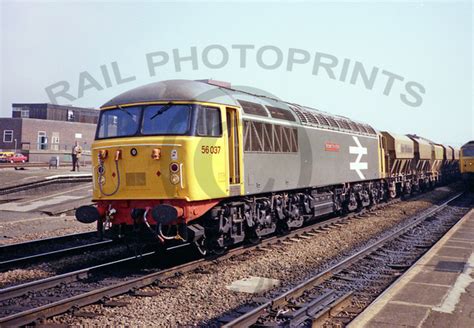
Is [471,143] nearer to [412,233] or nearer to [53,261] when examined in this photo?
[412,233]

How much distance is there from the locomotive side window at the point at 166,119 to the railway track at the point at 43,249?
303 cm

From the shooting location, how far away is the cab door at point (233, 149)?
10742 millimetres

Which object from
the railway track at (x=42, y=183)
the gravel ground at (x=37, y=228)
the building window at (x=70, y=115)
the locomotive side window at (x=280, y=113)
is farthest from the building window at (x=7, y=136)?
the locomotive side window at (x=280, y=113)

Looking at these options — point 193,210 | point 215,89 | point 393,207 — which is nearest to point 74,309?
point 193,210

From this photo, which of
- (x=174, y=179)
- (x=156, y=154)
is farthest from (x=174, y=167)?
(x=156, y=154)

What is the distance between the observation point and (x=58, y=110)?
60.1 metres

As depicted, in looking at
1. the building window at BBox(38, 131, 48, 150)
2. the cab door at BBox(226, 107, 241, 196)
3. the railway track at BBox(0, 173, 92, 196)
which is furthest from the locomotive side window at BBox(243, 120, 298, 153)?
the building window at BBox(38, 131, 48, 150)

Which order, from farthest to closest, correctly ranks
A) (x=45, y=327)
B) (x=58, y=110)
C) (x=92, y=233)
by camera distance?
(x=58, y=110), (x=92, y=233), (x=45, y=327)

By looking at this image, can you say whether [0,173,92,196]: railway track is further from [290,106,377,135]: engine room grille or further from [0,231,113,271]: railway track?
[290,106,377,135]: engine room grille

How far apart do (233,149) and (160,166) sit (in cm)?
196

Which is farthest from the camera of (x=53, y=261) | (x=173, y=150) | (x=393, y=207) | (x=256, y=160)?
(x=393, y=207)

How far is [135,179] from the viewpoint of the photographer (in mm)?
9734

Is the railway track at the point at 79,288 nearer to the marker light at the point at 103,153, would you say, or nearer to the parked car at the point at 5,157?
the marker light at the point at 103,153

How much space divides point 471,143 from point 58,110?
47.4 meters
